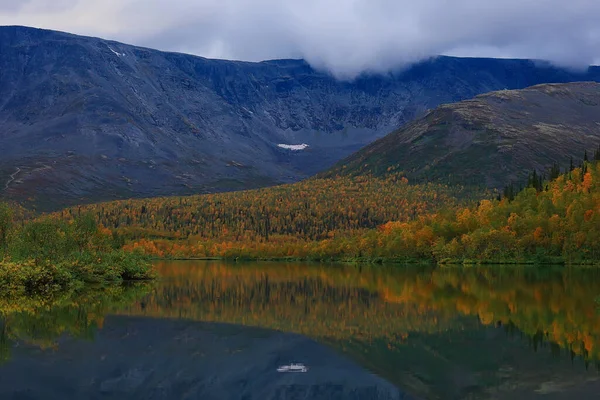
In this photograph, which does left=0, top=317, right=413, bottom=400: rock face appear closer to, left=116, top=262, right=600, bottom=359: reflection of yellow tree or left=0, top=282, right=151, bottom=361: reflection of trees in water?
left=0, top=282, right=151, bottom=361: reflection of trees in water

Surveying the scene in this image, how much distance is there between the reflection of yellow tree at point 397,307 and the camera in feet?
157

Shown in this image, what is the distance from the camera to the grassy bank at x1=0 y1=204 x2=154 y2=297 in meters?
78.8

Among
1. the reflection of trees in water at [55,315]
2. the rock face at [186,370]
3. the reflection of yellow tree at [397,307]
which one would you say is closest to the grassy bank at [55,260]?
the reflection of trees in water at [55,315]

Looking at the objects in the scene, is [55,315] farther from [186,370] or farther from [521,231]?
[521,231]

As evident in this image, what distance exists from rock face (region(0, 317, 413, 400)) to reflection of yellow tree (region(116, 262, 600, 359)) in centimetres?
684

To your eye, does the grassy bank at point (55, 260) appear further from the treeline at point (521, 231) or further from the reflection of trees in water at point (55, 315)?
the treeline at point (521, 231)

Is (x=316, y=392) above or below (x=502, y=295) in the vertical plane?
above

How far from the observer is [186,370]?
35750 millimetres

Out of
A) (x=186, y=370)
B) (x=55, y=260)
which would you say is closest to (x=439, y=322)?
(x=186, y=370)

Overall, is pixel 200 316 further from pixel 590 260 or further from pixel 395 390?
pixel 590 260

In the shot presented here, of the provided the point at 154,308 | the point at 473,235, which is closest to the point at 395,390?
the point at 154,308

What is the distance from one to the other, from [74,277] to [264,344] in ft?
171

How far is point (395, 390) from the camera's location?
101 ft

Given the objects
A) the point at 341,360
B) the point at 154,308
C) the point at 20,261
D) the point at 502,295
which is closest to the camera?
the point at 341,360
